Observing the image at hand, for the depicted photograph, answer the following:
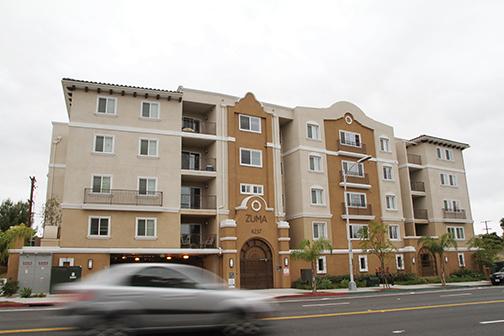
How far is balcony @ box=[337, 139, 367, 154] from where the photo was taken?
38.0m

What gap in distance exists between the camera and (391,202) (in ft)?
130

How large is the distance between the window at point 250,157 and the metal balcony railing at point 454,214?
21.3 m

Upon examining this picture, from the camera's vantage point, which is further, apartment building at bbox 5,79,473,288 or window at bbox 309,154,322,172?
window at bbox 309,154,322,172

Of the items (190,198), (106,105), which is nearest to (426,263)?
(190,198)

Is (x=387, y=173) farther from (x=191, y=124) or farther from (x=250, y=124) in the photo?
(x=191, y=124)

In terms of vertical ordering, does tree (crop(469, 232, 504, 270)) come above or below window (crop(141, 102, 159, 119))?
below

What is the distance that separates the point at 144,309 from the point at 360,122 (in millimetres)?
34449

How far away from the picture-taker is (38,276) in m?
24.7

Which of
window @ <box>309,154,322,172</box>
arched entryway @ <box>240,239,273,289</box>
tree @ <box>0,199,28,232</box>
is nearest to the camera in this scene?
arched entryway @ <box>240,239,273,289</box>

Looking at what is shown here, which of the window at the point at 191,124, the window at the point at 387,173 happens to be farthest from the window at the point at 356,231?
the window at the point at 191,124

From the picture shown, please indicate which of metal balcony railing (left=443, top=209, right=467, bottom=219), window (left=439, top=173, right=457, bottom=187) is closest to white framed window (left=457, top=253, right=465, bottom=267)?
metal balcony railing (left=443, top=209, right=467, bottom=219)

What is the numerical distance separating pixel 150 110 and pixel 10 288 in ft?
48.0

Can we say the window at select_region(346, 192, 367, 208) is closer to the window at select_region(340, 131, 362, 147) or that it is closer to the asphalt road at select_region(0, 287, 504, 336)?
the window at select_region(340, 131, 362, 147)

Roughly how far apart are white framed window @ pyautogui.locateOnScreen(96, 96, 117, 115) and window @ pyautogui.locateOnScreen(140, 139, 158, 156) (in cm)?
296
